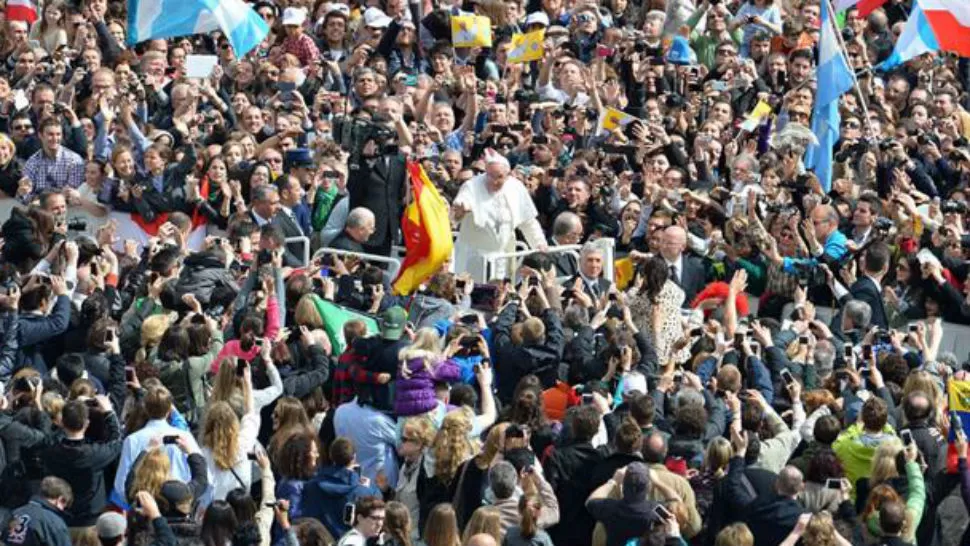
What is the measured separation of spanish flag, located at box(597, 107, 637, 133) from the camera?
26.4 meters

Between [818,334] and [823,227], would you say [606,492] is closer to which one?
[818,334]

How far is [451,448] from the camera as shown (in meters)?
18.1

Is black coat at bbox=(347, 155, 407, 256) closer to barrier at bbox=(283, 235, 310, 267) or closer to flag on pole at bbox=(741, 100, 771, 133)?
barrier at bbox=(283, 235, 310, 267)

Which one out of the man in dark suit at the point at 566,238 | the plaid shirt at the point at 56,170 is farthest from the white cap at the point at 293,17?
Answer: the man in dark suit at the point at 566,238

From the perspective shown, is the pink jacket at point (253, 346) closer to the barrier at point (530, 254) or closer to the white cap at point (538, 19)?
the barrier at point (530, 254)

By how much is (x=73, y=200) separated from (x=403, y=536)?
8195mm

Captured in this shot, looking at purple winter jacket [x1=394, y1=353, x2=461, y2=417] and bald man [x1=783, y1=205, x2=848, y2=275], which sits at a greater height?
purple winter jacket [x1=394, y1=353, x2=461, y2=417]

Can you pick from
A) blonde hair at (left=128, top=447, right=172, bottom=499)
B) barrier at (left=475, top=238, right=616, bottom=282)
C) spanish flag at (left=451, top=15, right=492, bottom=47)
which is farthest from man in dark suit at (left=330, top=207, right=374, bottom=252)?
spanish flag at (left=451, top=15, right=492, bottom=47)

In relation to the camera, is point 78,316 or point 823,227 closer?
point 78,316

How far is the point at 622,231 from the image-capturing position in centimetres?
2394

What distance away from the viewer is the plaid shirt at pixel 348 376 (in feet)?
62.6

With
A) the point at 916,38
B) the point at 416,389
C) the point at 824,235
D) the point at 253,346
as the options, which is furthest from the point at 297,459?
the point at 916,38

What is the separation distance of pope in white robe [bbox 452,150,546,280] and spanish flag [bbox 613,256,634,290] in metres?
0.64

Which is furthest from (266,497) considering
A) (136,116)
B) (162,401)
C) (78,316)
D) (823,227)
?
(136,116)
